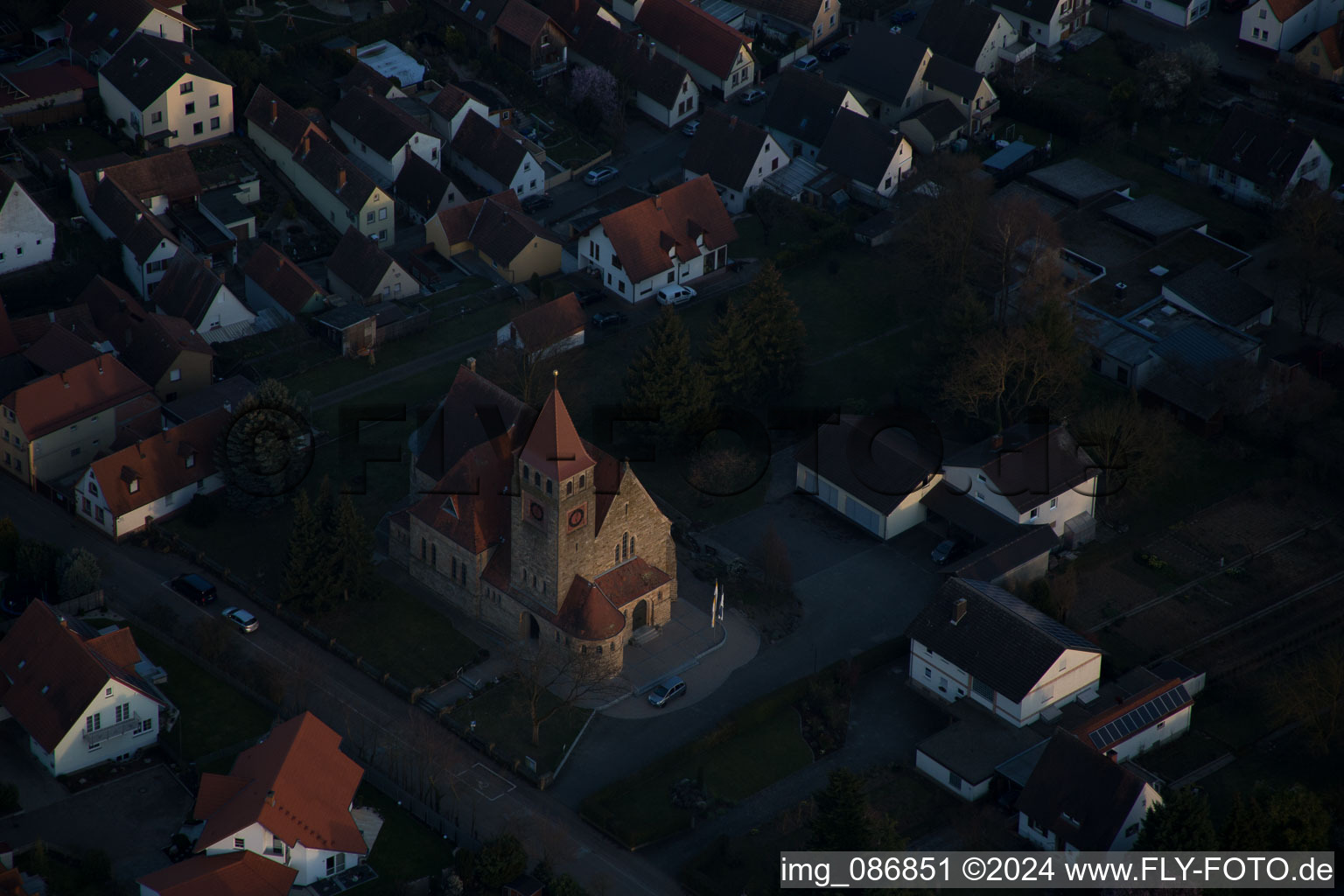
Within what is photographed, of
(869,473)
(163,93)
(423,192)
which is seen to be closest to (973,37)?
(423,192)

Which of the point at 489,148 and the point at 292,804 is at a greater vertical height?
the point at 489,148

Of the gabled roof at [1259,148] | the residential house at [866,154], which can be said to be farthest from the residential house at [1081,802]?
the gabled roof at [1259,148]

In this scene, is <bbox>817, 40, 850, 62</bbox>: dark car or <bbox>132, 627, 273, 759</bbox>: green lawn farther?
<bbox>817, 40, 850, 62</bbox>: dark car

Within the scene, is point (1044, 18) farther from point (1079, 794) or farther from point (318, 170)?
point (1079, 794)

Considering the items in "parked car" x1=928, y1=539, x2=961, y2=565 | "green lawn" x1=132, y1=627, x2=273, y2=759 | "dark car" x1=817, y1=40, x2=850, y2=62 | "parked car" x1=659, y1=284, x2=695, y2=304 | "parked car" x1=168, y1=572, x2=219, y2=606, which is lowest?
"green lawn" x1=132, y1=627, x2=273, y2=759

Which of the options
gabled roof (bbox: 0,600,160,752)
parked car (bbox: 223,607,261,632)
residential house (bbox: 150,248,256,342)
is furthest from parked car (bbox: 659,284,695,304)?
gabled roof (bbox: 0,600,160,752)

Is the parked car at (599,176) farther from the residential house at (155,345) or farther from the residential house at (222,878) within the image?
the residential house at (222,878)

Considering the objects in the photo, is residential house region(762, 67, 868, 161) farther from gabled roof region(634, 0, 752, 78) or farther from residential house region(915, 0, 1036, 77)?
residential house region(915, 0, 1036, 77)

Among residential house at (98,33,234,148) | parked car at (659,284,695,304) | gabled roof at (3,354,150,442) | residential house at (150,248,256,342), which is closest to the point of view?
gabled roof at (3,354,150,442)
